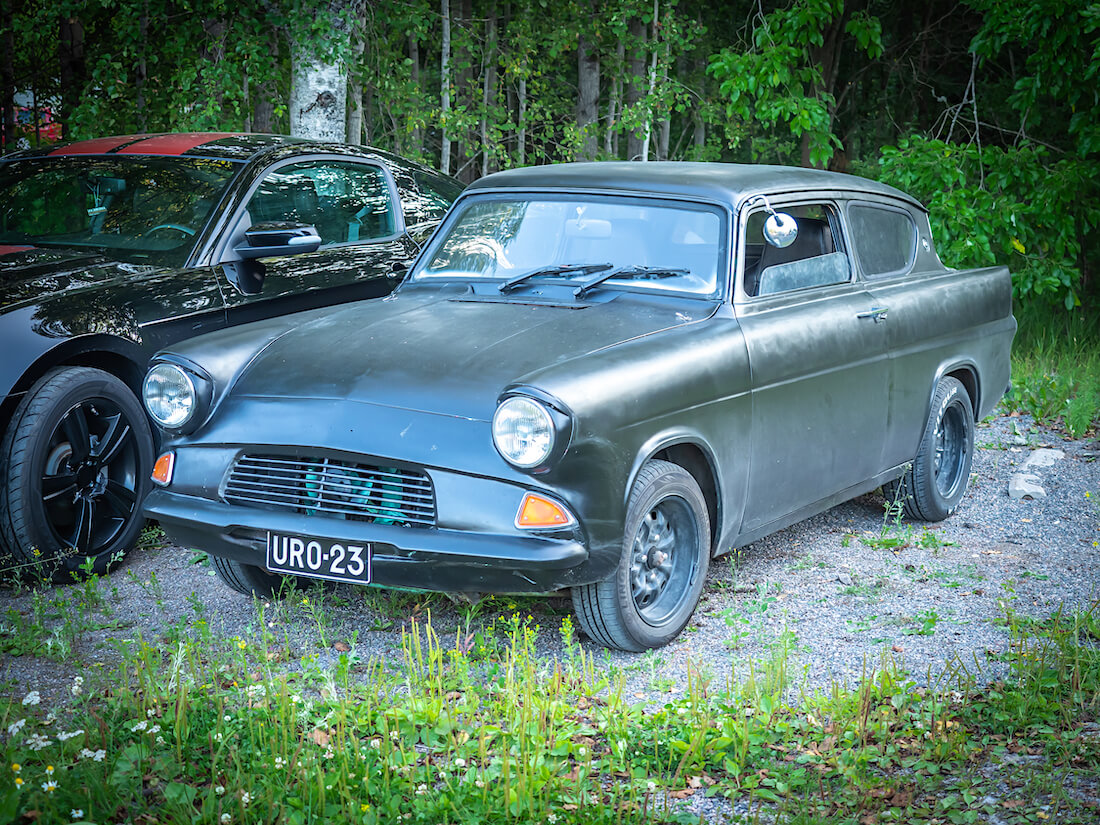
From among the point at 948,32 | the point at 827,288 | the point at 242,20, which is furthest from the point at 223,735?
the point at 948,32

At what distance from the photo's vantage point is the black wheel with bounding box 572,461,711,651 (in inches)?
160

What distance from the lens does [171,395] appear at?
4.38 m

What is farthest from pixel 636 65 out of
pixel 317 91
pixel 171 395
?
pixel 171 395

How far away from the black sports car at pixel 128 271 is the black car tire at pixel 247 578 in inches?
29.7

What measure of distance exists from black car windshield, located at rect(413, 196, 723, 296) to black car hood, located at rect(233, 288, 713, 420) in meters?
0.14

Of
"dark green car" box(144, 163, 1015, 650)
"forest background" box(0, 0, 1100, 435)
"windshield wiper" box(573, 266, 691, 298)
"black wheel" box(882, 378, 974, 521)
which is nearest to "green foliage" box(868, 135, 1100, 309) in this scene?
"forest background" box(0, 0, 1100, 435)

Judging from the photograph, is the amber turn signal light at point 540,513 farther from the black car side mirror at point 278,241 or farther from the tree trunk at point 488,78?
the tree trunk at point 488,78

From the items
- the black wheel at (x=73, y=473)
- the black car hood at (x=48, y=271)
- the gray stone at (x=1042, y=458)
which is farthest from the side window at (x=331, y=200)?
the gray stone at (x=1042, y=458)

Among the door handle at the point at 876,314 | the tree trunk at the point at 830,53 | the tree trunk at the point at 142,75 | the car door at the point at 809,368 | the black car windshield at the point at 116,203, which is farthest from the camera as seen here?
the tree trunk at the point at 830,53

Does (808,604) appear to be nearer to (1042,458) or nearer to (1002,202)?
(1042,458)

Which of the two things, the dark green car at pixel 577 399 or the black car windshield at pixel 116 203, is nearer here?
the dark green car at pixel 577 399

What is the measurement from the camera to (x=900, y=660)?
430 cm

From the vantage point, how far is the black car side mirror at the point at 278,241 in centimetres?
568

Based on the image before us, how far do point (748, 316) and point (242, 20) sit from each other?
7.65 meters
